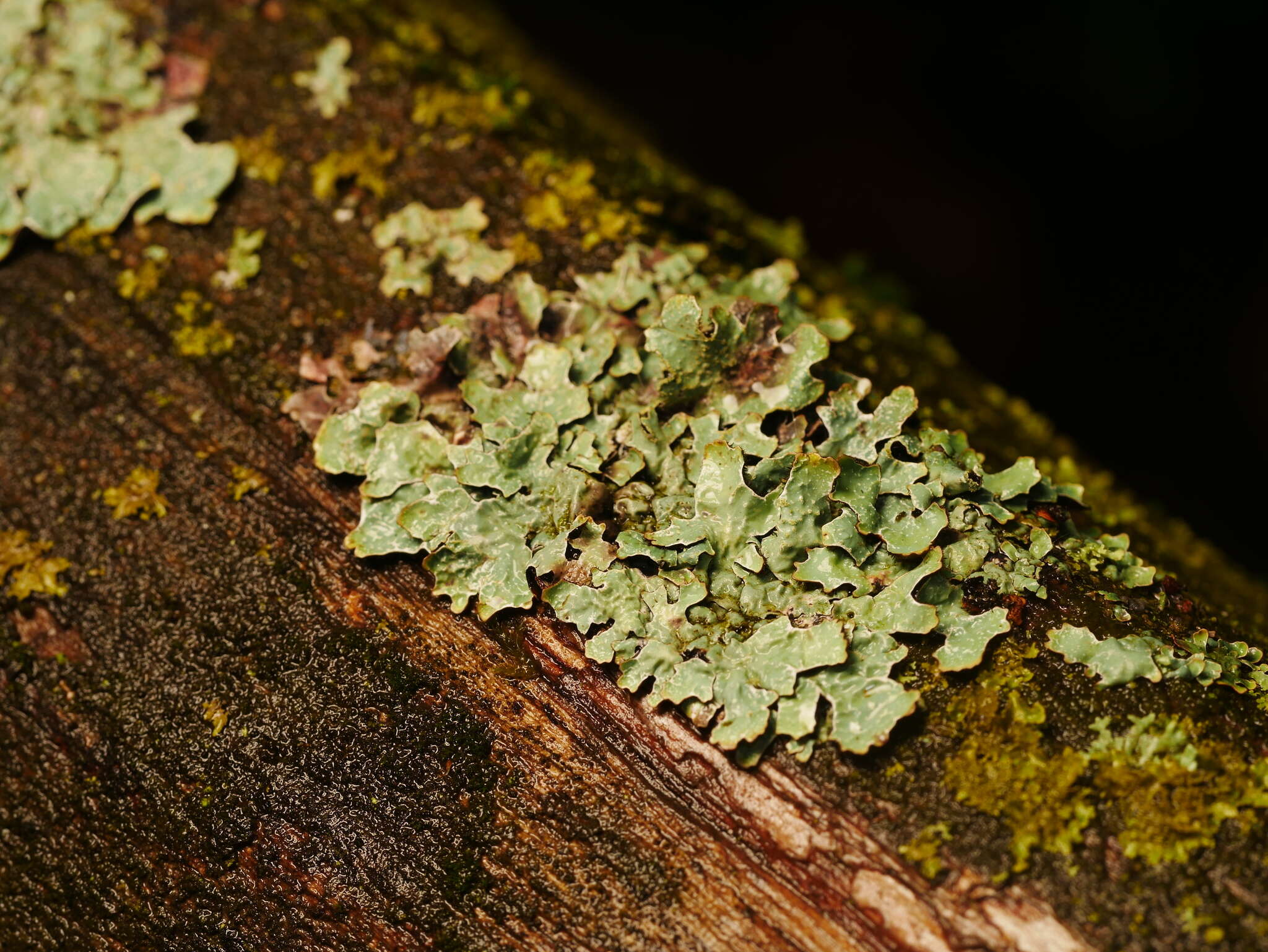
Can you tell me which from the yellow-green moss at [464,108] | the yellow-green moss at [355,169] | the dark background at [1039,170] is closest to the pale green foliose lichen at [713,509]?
the yellow-green moss at [355,169]

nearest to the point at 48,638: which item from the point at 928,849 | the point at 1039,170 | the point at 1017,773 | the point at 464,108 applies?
the point at 464,108

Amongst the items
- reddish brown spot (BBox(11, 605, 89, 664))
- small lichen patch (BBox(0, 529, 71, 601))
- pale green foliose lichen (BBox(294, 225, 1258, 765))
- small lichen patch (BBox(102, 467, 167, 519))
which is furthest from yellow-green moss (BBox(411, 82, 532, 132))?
reddish brown spot (BBox(11, 605, 89, 664))

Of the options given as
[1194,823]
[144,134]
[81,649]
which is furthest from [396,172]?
[1194,823]

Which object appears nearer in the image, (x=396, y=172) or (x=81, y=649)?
(x=81, y=649)

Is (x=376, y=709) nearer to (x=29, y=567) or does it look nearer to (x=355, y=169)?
(x=29, y=567)

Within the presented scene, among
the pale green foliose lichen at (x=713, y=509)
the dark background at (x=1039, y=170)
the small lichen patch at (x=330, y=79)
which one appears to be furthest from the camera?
the dark background at (x=1039, y=170)

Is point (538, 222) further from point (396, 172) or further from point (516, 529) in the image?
point (516, 529)

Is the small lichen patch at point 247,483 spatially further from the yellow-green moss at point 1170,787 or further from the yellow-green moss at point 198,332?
the yellow-green moss at point 1170,787

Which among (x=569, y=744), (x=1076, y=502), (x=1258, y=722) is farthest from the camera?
(x=1076, y=502)
